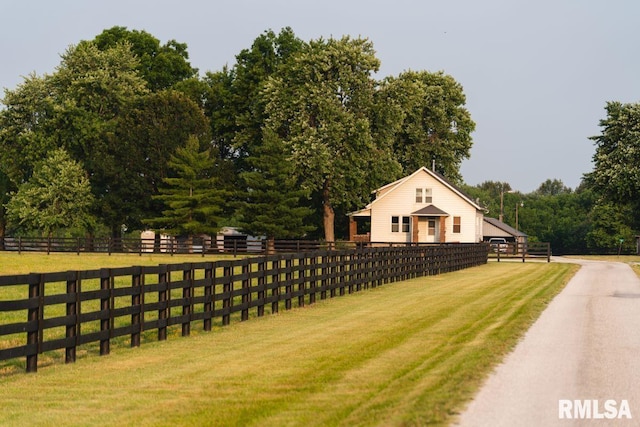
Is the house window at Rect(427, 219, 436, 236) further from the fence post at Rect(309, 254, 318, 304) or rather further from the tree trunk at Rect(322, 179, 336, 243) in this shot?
the fence post at Rect(309, 254, 318, 304)

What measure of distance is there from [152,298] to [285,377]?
53.2ft

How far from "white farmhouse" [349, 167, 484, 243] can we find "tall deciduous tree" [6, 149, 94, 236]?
2485cm

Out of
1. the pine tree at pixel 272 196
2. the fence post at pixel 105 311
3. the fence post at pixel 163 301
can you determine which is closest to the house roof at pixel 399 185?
the pine tree at pixel 272 196

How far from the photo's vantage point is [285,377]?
12.0 meters

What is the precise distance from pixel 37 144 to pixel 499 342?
3032 inches

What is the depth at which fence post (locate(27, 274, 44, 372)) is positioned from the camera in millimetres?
13000

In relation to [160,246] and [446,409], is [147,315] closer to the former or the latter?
[446,409]

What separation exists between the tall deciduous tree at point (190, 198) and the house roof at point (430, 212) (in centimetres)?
1666

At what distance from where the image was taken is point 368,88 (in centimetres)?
8112

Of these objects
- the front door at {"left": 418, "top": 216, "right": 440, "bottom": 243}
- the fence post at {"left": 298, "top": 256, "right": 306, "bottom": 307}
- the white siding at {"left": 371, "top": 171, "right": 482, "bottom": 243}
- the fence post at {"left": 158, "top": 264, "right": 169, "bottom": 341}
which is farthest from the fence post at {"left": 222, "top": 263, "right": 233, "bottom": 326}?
the front door at {"left": 418, "top": 216, "right": 440, "bottom": 243}

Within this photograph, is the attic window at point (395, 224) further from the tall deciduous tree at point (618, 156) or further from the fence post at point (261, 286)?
the fence post at point (261, 286)

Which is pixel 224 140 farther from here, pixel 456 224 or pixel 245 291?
pixel 245 291

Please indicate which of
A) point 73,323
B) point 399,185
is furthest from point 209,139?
point 73,323

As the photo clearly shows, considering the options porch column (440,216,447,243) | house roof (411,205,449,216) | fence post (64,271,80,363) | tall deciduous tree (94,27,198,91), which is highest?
tall deciduous tree (94,27,198,91)
